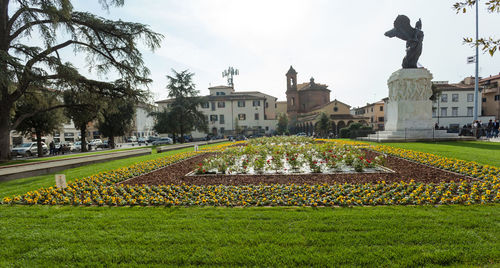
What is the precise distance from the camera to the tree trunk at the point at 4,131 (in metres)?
15.2

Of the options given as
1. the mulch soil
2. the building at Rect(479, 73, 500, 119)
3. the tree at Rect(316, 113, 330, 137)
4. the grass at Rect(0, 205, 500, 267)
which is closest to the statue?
the mulch soil

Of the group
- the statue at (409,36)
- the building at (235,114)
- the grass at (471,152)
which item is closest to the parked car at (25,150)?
the building at (235,114)

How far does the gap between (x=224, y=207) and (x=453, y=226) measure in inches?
153

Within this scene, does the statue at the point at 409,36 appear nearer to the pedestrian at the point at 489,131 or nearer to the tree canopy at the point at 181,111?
the pedestrian at the point at 489,131

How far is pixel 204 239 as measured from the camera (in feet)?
11.7

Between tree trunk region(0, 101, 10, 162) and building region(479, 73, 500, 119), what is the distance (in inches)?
3005

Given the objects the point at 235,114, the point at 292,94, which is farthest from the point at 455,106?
the point at 235,114

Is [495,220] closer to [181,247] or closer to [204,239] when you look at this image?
[204,239]

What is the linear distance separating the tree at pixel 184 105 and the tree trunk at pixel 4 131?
21.5m

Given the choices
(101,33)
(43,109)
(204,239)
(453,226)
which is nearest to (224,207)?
(204,239)

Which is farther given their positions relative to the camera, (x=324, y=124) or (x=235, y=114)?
(x=235, y=114)

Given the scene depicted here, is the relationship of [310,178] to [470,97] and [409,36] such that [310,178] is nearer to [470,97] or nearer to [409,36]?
[409,36]

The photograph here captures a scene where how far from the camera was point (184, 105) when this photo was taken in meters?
37.6

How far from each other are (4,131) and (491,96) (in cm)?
7851
